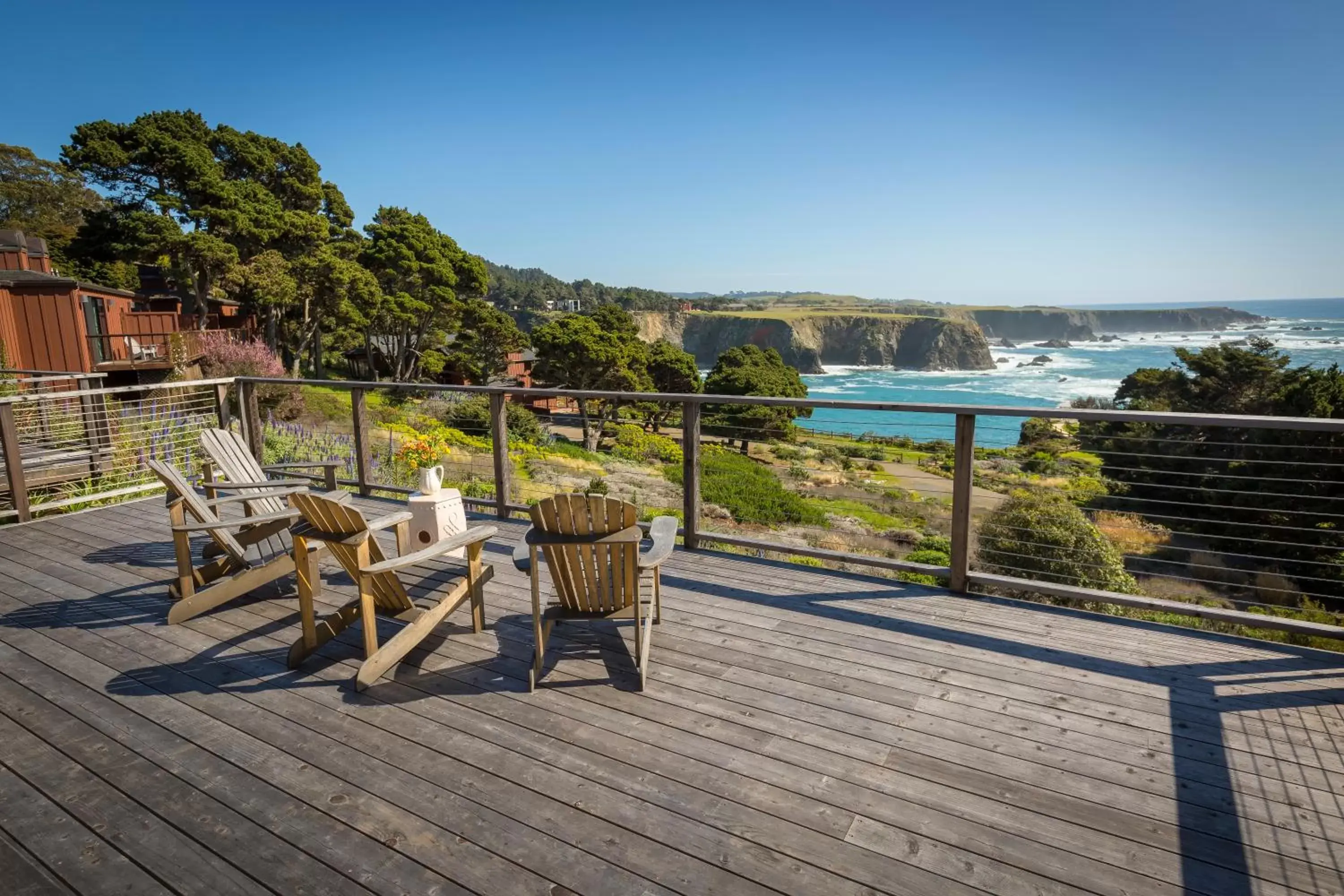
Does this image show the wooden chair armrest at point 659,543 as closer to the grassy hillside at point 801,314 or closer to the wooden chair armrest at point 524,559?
the wooden chair armrest at point 524,559

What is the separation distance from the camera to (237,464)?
173 inches

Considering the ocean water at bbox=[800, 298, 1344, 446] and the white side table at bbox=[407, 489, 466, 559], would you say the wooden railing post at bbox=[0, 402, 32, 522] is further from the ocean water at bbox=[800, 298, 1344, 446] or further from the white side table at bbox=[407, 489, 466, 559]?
the ocean water at bbox=[800, 298, 1344, 446]

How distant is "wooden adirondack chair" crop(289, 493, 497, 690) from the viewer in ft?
9.27

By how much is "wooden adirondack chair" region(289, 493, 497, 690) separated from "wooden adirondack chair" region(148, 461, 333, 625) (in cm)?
23

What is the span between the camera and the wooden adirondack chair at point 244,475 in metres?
4.03

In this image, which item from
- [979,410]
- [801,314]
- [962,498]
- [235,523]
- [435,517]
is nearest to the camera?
[235,523]

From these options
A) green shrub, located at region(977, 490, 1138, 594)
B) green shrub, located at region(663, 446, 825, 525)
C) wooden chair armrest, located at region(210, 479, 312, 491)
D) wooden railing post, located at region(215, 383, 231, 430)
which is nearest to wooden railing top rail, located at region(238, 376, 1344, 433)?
wooden chair armrest, located at region(210, 479, 312, 491)

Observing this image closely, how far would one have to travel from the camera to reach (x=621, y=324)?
1583 inches

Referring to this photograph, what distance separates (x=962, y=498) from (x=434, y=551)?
2740 millimetres

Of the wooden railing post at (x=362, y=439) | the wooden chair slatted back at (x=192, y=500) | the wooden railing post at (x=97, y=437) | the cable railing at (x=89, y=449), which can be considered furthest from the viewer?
the wooden railing post at (x=97, y=437)

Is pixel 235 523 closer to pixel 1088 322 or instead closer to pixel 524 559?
pixel 524 559

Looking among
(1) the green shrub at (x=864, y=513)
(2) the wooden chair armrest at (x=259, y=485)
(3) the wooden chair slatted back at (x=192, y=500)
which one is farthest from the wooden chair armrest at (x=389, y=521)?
(1) the green shrub at (x=864, y=513)

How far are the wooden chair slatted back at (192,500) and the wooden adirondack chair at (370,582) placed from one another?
508mm

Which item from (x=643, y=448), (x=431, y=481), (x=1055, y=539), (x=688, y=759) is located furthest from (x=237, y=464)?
(x=643, y=448)
